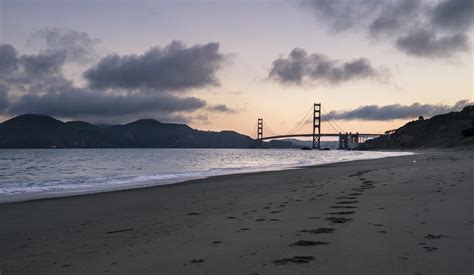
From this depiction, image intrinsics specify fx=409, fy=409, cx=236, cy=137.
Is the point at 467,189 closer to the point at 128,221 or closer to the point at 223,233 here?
the point at 223,233

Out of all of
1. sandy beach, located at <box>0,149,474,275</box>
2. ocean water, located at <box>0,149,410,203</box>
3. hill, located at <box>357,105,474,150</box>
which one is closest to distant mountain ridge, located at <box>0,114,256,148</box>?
hill, located at <box>357,105,474,150</box>

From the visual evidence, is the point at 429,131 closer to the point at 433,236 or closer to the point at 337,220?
the point at 337,220

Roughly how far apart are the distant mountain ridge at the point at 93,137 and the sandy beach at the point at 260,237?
14445cm

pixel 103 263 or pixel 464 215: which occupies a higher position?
pixel 464 215

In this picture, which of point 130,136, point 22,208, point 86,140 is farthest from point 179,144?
point 22,208

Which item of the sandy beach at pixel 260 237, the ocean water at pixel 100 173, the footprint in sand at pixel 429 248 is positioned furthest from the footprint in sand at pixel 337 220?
the ocean water at pixel 100 173

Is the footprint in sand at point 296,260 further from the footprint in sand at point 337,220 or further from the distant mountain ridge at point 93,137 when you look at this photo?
the distant mountain ridge at point 93,137

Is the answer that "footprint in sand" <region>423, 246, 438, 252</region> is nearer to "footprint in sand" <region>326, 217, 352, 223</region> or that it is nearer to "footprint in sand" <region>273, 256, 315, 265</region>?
"footprint in sand" <region>273, 256, 315, 265</region>

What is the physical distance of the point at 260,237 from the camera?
15.3ft

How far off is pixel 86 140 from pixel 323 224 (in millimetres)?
168820

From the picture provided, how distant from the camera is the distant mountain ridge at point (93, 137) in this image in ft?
499

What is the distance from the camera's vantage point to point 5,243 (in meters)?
5.16

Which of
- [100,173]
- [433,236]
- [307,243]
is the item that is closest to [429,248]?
[433,236]

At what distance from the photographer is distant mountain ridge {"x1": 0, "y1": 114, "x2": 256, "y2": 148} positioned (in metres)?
152
